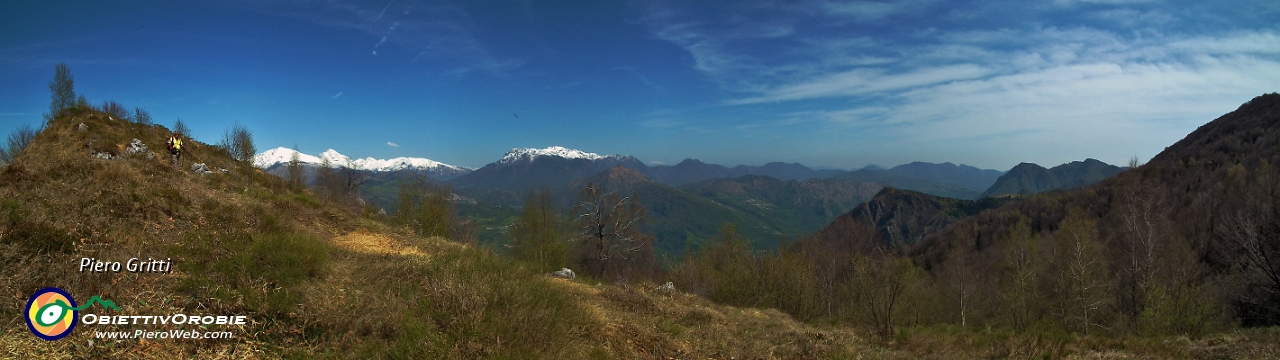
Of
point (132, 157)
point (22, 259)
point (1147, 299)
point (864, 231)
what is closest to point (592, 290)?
point (22, 259)

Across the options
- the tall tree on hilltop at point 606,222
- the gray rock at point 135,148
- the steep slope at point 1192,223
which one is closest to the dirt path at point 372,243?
the tall tree on hilltop at point 606,222

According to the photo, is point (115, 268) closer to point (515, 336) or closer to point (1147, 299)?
point (515, 336)

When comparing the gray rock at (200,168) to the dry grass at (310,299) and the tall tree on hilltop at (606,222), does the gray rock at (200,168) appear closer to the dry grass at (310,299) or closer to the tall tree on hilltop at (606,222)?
the dry grass at (310,299)

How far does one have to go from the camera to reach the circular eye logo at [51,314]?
20.0 feet

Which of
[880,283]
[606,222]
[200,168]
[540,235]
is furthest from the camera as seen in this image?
[540,235]

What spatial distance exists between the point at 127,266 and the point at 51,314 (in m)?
2.23

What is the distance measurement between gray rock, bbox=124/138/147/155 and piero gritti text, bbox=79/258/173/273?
22.4 m

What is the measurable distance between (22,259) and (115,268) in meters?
1.01

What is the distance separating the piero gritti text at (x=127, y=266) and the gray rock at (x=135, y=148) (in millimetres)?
22412

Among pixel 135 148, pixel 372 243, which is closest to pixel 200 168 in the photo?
pixel 135 148

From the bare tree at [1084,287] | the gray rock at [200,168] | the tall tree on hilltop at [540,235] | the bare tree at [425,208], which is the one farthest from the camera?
the bare tree at [425,208]

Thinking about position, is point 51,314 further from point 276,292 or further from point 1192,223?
point 1192,223

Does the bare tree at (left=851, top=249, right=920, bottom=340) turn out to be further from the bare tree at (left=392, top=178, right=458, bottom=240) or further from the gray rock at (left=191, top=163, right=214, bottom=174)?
the gray rock at (left=191, top=163, right=214, bottom=174)

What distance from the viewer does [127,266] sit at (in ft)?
27.1
